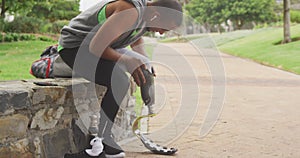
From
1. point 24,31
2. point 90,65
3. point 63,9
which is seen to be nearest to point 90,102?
point 90,65

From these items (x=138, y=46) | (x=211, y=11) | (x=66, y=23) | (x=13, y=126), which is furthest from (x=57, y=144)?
(x=211, y=11)

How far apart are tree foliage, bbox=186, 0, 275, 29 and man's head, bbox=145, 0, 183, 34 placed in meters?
38.4

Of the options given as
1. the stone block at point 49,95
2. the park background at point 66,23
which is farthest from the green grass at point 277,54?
the stone block at point 49,95

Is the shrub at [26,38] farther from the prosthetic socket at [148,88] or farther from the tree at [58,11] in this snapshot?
the prosthetic socket at [148,88]

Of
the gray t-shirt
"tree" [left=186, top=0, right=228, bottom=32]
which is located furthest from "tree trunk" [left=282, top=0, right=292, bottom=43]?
"tree" [left=186, top=0, right=228, bottom=32]

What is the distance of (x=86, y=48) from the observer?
283cm

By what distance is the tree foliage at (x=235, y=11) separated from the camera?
40.6 meters

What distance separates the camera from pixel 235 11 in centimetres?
4084

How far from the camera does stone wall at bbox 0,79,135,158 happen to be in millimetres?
2447

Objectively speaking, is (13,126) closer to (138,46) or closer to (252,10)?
(138,46)

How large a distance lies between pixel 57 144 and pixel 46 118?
213 millimetres

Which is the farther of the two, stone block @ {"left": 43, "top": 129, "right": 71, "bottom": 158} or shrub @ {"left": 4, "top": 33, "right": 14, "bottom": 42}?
shrub @ {"left": 4, "top": 33, "right": 14, "bottom": 42}

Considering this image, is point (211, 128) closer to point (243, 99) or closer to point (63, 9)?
point (243, 99)

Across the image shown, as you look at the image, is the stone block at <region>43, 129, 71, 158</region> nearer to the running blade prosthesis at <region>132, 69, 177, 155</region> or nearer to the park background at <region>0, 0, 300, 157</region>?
the running blade prosthesis at <region>132, 69, 177, 155</region>
